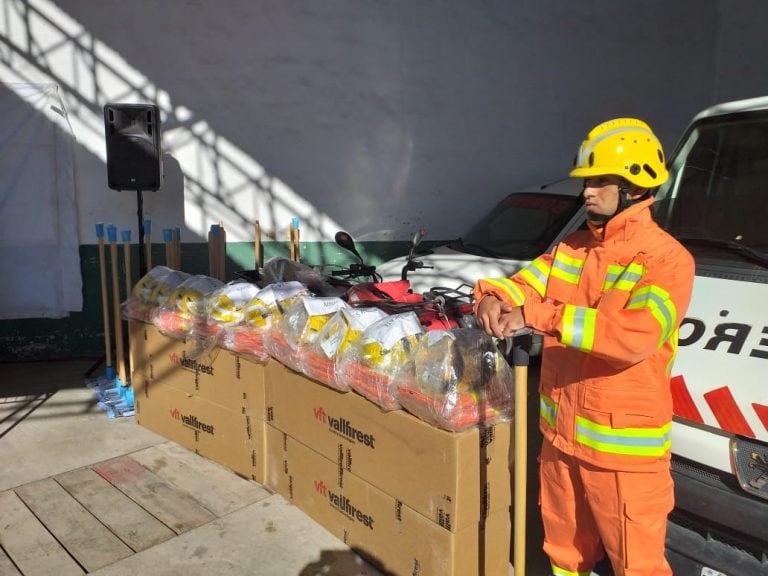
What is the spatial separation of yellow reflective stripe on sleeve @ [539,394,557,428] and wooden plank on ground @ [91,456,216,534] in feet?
6.75

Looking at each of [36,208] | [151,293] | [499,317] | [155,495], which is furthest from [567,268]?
[36,208]

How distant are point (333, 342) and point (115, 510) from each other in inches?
65.4

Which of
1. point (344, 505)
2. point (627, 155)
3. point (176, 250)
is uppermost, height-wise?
point (627, 155)

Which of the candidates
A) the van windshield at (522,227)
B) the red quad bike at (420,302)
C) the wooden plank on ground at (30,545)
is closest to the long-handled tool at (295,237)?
the van windshield at (522,227)

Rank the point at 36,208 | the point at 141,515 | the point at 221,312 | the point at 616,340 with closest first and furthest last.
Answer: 1. the point at 616,340
2. the point at 141,515
3. the point at 221,312
4. the point at 36,208

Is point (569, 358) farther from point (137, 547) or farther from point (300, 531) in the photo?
point (137, 547)

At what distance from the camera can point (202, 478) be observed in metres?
4.04

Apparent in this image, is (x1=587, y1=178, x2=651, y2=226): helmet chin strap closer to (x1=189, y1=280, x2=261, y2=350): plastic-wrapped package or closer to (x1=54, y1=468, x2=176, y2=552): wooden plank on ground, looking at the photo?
(x1=189, y1=280, x2=261, y2=350): plastic-wrapped package

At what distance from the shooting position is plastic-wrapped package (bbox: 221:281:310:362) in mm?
3740

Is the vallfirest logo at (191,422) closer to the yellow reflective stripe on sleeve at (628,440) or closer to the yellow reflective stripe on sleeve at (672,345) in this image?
the yellow reflective stripe on sleeve at (628,440)

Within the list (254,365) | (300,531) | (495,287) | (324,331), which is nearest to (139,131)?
(254,365)

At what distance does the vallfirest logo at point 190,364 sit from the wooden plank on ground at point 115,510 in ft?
2.76

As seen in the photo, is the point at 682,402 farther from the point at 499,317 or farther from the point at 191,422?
the point at 191,422

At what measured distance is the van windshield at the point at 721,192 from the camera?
9.50 feet
